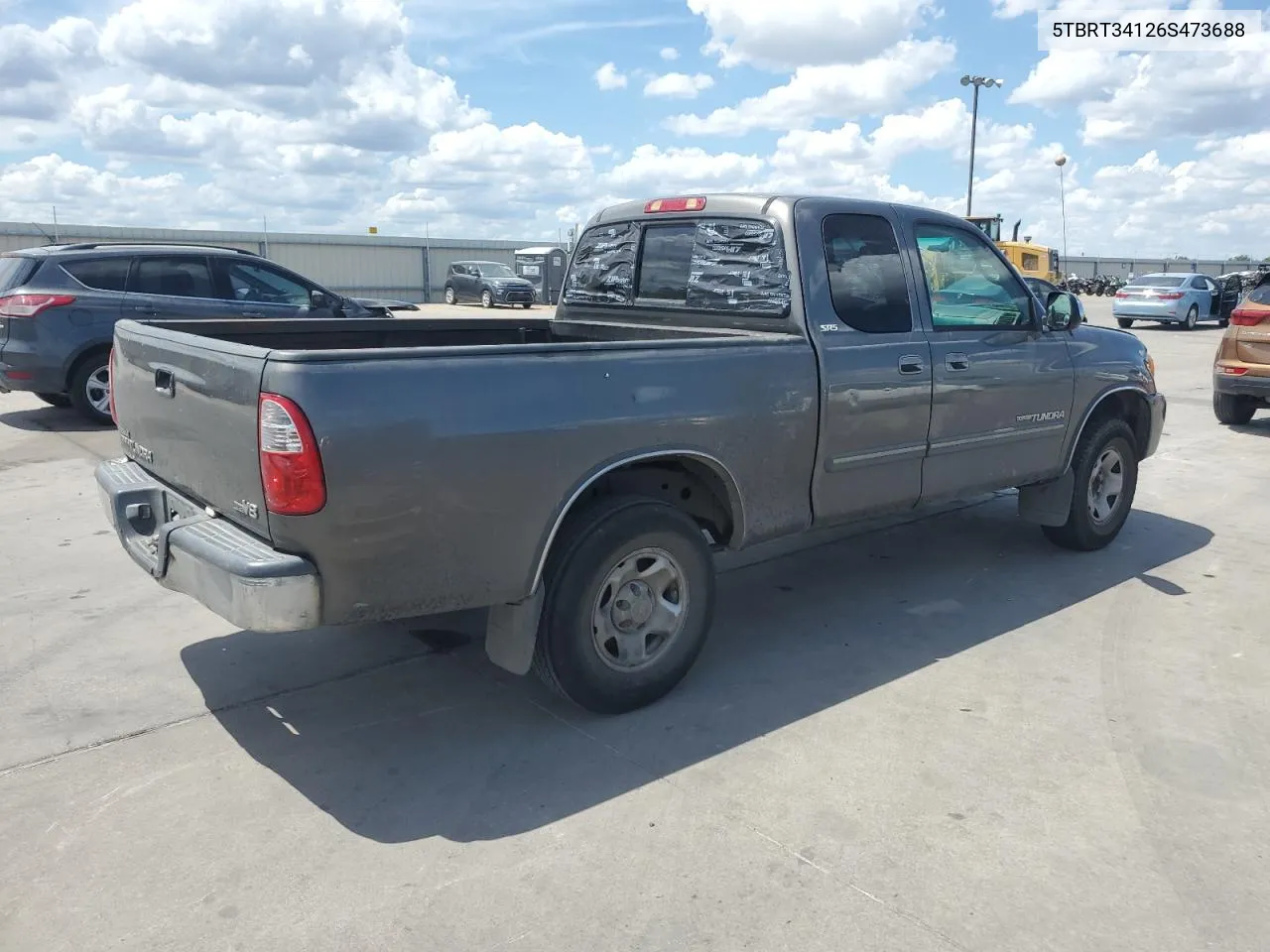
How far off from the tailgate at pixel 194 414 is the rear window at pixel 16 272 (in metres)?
6.47

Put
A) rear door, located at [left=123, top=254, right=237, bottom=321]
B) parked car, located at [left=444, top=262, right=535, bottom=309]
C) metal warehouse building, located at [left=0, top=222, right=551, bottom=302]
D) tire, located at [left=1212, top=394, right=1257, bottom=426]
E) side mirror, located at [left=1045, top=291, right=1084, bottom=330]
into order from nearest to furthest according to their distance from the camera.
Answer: side mirror, located at [left=1045, top=291, right=1084, bottom=330] → rear door, located at [left=123, top=254, right=237, bottom=321] → tire, located at [left=1212, top=394, right=1257, bottom=426] → metal warehouse building, located at [left=0, top=222, right=551, bottom=302] → parked car, located at [left=444, top=262, right=535, bottom=309]

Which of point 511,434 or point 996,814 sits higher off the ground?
point 511,434

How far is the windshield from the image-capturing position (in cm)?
2697

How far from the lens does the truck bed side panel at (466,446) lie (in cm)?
316

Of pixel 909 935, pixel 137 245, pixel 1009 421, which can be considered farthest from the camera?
pixel 137 245

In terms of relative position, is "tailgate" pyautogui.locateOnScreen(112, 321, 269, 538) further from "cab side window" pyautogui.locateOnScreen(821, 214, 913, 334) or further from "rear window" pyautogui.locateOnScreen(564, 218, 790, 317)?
"cab side window" pyautogui.locateOnScreen(821, 214, 913, 334)

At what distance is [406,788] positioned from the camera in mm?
3508

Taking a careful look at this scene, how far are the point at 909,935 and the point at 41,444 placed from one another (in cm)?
891

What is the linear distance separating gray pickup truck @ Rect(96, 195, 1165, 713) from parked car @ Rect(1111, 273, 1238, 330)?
23.5m

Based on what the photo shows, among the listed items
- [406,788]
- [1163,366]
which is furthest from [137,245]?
[1163,366]

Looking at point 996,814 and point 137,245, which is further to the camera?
point 137,245

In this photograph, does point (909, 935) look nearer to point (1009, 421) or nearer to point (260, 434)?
point (260, 434)

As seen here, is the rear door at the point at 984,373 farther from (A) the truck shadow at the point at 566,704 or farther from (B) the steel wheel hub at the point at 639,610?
(B) the steel wheel hub at the point at 639,610

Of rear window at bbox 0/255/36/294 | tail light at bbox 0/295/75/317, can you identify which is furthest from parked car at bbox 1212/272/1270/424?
rear window at bbox 0/255/36/294
